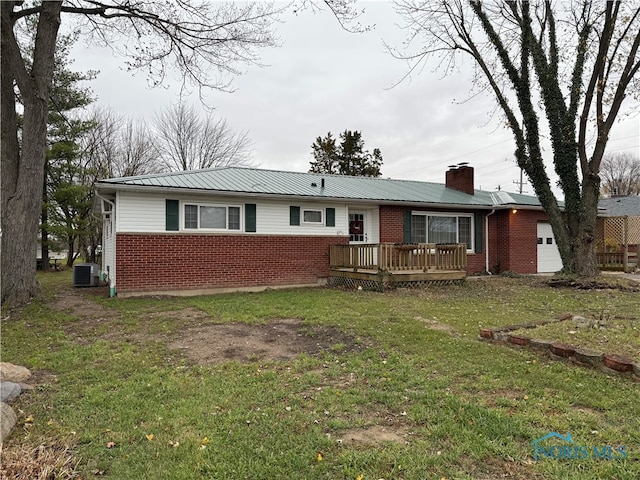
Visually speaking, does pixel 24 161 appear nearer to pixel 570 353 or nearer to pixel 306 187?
pixel 306 187

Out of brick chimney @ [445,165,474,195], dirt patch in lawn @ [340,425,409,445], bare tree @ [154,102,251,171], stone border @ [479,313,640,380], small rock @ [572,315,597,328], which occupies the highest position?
bare tree @ [154,102,251,171]

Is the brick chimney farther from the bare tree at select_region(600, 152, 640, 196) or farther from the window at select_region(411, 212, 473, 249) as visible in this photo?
the bare tree at select_region(600, 152, 640, 196)

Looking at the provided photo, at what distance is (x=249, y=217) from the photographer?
39.5 ft

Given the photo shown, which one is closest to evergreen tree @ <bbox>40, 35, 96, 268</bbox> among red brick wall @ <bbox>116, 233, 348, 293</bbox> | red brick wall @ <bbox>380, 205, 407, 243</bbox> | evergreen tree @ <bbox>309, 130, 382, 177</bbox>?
red brick wall @ <bbox>116, 233, 348, 293</bbox>

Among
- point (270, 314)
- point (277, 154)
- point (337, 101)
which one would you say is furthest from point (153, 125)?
point (270, 314)

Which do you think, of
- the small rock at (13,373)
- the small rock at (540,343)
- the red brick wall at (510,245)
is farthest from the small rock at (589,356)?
the red brick wall at (510,245)

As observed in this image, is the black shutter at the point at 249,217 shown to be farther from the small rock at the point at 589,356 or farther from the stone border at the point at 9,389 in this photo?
the small rock at the point at 589,356

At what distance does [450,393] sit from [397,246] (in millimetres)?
8105

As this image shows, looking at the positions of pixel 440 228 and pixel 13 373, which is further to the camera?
pixel 440 228

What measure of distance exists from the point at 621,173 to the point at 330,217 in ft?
166

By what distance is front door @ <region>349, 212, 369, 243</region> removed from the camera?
1423 centimetres

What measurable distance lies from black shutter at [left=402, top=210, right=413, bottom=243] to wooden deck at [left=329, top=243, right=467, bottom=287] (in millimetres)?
1725

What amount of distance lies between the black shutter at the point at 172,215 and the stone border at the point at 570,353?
8.41 metres

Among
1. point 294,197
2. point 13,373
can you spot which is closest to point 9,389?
point 13,373
